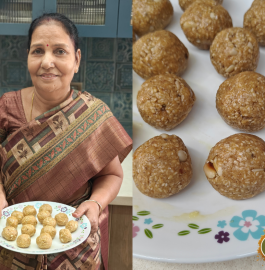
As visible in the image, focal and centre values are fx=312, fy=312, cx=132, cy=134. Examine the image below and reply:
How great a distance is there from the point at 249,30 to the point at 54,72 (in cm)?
66

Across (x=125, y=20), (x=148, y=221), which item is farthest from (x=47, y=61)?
(x=148, y=221)

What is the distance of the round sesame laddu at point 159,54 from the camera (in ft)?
2.80

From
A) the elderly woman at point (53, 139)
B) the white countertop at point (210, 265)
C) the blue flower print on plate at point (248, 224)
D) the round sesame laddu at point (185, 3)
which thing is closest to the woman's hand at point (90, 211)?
the elderly woman at point (53, 139)

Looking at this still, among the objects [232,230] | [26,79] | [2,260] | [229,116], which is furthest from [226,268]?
[26,79]

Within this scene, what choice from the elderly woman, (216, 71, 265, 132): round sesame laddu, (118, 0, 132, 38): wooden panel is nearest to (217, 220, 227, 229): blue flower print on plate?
(216, 71, 265, 132): round sesame laddu

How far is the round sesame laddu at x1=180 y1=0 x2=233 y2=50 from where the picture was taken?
886 millimetres

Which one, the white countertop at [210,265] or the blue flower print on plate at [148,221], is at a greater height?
the blue flower print on plate at [148,221]

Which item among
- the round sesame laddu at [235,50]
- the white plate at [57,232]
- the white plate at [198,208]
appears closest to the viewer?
the white plate at [57,232]

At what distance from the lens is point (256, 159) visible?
29.5 inches

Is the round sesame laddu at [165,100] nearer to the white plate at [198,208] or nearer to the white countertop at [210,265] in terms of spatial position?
the white plate at [198,208]

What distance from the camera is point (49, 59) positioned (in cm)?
49

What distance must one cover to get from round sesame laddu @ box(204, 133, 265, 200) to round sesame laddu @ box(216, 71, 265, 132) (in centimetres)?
4

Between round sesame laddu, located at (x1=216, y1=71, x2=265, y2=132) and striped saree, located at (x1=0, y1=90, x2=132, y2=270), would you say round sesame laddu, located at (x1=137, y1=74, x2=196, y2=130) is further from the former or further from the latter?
striped saree, located at (x1=0, y1=90, x2=132, y2=270)

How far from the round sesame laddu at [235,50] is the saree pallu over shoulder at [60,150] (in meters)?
0.44
